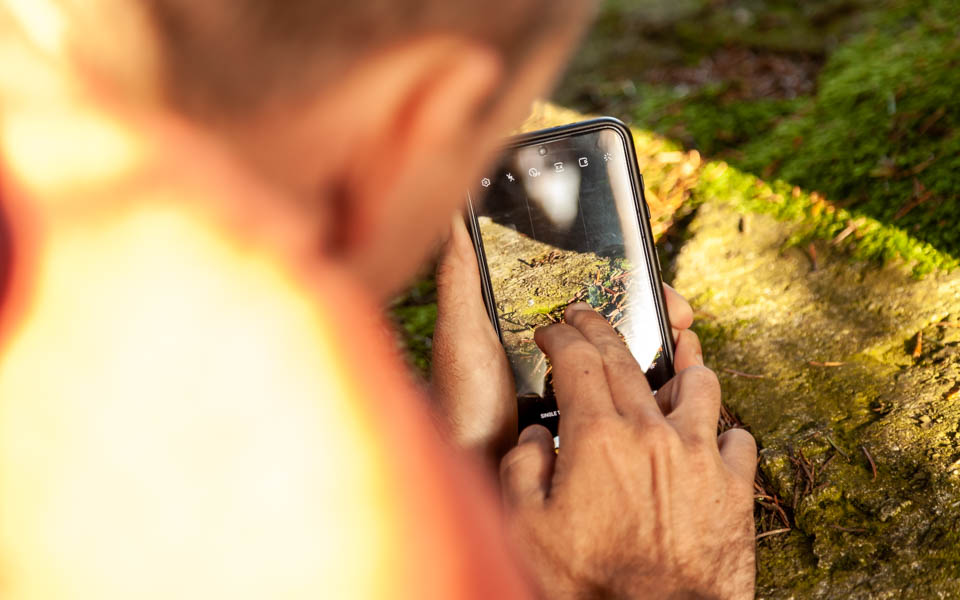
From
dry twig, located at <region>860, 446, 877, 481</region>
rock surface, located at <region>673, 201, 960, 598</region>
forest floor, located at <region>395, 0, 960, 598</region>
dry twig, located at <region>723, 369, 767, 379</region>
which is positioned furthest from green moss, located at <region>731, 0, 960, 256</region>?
dry twig, located at <region>860, 446, 877, 481</region>

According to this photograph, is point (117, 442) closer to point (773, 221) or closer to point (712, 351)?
point (712, 351)

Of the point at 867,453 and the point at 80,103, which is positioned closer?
the point at 80,103

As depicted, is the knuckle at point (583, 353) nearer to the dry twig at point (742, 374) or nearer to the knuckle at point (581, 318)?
the knuckle at point (581, 318)

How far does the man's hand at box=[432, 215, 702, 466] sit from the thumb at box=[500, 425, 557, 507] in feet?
1.30

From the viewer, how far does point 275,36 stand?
427mm

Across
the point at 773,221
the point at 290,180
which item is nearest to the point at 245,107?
the point at 290,180

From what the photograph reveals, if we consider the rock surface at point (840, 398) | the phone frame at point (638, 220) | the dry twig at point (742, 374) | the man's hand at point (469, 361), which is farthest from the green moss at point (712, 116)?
the man's hand at point (469, 361)

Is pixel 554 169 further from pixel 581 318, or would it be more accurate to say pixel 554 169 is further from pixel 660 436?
pixel 660 436

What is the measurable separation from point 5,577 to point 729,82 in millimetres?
2781

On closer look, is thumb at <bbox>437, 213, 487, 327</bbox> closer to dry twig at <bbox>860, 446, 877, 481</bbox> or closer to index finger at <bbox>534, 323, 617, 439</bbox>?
index finger at <bbox>534, 323, 617, 439</bbox>

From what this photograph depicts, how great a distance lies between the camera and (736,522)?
3.29 ft

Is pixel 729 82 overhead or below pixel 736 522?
overhead

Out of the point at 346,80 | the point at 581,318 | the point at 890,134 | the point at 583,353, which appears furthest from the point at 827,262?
the point at 346,80

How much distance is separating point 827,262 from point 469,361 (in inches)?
34.0
